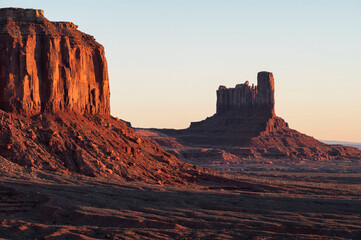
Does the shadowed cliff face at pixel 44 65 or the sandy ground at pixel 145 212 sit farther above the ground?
the shadowed cliff face at pixel 44 65

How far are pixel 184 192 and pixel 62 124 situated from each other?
1253cm

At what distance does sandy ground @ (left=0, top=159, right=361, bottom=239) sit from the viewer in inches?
983

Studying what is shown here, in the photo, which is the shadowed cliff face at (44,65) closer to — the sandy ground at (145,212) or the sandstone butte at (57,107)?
the sandstone butte at (57,107)

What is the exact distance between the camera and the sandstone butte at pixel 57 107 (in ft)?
136

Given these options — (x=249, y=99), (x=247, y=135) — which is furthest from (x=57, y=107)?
(x=249, y=99)

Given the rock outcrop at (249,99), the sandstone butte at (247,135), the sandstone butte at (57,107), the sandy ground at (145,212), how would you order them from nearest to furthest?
the sandy ground at (145,212) < the sandstone butte at (57,107) < the sandstone butte at (247,135) < the rock outcrop at (249,99)

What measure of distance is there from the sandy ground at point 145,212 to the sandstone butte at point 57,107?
3179mm

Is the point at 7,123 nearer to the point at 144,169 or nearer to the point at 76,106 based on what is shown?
the point at 76,106

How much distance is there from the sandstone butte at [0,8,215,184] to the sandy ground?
318cm

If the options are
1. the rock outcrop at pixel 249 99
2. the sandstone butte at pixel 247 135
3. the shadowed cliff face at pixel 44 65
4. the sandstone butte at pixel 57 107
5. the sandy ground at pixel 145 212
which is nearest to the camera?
the sandy ground at pixel 145 212

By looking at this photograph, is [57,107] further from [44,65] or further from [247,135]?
[247,135]

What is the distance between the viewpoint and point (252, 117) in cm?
14550

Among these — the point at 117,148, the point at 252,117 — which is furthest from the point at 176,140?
the point at 117,148

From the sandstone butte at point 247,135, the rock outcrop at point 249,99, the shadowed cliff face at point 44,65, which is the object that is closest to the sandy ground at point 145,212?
the shadowed cliff face at point 44,65
